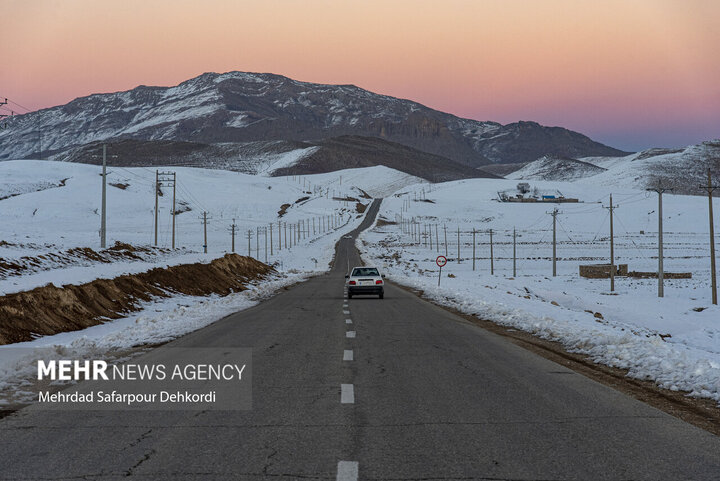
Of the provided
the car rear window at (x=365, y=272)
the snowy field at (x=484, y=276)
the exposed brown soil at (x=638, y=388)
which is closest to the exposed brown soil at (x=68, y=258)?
the snowy field at (x=484, y=276)

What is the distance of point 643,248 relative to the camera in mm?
137500

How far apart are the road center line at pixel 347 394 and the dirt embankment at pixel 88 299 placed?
10052 millimetres

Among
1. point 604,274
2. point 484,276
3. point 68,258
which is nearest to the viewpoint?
point 68,258

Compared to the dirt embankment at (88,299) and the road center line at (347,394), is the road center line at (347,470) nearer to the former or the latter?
the road center line at (347,394)

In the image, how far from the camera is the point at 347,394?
9758 mm

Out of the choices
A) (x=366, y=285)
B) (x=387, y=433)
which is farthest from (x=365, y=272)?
(x=387, y=433)

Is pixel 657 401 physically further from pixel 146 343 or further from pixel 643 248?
pixel 643 248

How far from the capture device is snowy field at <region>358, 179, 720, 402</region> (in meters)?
14.4

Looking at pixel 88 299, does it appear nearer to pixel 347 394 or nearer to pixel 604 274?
pixel 347 394

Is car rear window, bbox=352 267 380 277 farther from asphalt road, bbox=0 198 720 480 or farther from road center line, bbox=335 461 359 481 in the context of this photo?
road center line, bbox=335 461 359 481

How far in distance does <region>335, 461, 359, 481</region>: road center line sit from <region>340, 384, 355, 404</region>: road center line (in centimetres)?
280

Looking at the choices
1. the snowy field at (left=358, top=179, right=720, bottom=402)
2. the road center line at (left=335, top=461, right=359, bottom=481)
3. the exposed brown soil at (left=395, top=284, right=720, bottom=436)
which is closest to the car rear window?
the snowy field at (left=358, top=179, right=720, bottom=402)

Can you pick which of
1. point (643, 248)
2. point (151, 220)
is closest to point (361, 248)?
point (643, 248)

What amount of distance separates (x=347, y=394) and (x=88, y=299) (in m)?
16.7
